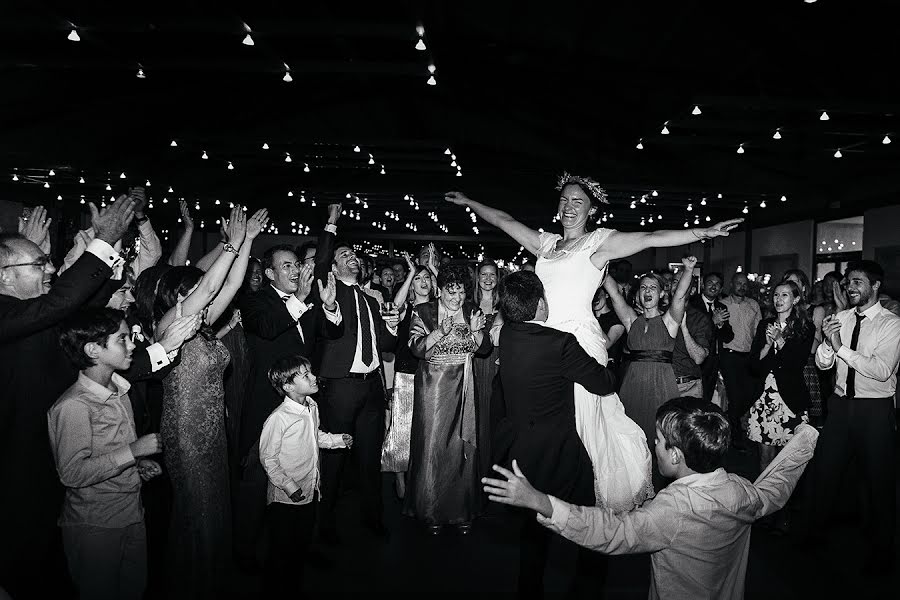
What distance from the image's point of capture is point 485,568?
3850 millimetres

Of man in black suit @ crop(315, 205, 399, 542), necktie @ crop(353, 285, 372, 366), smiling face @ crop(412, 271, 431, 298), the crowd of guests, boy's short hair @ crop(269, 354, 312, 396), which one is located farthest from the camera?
smiling face @ crop(412, 271, 431, 298)

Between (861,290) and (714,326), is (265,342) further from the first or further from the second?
(714,326)

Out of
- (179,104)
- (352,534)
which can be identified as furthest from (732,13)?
(179,104)

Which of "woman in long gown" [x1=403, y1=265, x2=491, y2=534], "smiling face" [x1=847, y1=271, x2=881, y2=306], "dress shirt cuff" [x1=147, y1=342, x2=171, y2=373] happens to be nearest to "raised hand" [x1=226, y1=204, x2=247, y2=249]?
"dress shirt cuff" [x1=147, y1=342, x2=171, y2=373]

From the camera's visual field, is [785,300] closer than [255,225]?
No

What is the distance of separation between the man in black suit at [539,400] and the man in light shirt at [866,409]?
162 cm

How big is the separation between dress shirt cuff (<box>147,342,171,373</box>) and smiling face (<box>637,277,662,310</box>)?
10.4ft

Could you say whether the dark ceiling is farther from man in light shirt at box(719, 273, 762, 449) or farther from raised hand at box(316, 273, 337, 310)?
raised hand at box(316, 273, 337, 310)

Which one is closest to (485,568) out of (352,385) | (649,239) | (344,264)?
(352,385)

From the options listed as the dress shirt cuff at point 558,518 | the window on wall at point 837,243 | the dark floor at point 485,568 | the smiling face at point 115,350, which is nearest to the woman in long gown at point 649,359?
the dark floor at point 485,568

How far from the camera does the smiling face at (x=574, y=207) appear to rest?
3.37 m

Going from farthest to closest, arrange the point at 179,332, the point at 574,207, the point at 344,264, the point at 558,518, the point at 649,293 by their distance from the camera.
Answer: the point at 649,293 → the point at 344,264 → the point at 574,207 → the point at 179,332 → the point at 558,518

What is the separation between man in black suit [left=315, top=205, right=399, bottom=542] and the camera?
4.05 metres

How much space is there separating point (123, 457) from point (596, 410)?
6.09 ft
